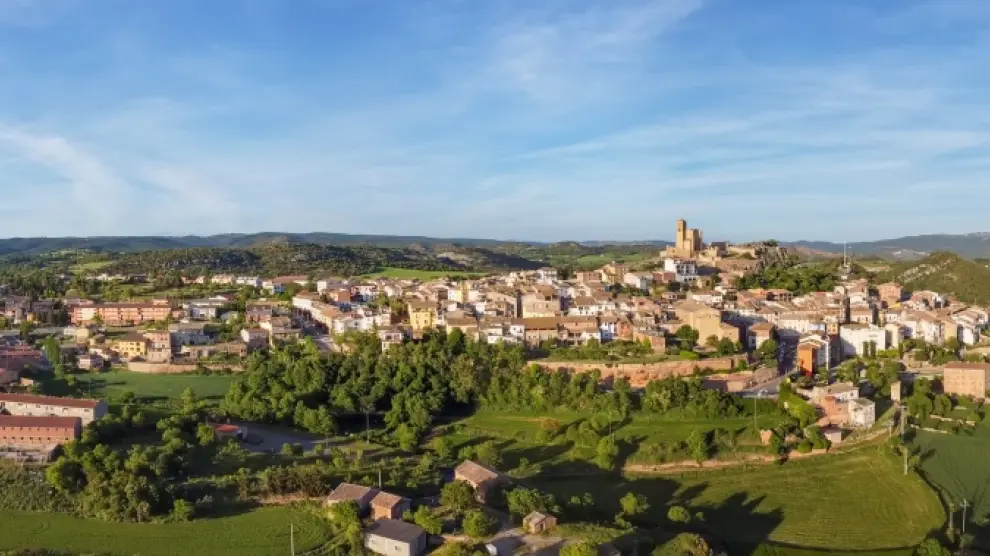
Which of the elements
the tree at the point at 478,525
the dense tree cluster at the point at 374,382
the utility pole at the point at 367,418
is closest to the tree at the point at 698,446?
the dense tree cluster at the point at 374,382

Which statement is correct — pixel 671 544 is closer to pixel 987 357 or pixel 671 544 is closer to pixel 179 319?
pixel 987 357

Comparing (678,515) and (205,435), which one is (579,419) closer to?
(678,515)

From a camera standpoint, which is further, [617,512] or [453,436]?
[453,436]

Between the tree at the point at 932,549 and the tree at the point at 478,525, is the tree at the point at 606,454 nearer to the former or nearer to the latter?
the tree at the point at 478,525

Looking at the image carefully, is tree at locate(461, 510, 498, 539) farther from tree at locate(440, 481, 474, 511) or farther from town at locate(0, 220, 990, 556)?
tree at locate(440, 481, 474, 511)

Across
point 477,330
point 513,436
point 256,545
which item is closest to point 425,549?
point 256,545

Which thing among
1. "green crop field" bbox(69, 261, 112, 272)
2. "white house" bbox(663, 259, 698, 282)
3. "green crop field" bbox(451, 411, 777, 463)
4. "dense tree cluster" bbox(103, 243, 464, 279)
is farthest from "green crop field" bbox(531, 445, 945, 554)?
"green crop field" bbox(69, 261, 112, 272)
